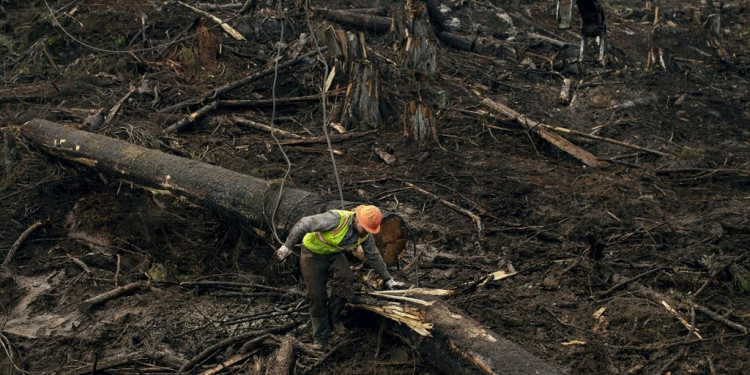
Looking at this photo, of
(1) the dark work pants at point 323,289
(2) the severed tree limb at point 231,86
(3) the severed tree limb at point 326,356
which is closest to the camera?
(3) the severed tree limb at point 326,356

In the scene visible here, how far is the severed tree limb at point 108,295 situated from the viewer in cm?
662

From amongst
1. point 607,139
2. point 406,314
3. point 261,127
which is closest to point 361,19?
point 261,127

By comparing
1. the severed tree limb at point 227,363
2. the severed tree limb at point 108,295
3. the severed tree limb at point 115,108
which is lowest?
the severed tree limb at point 115,108

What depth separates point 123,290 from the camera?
687cm

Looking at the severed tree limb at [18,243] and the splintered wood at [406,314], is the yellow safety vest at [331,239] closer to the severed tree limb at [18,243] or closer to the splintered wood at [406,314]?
Answer: the splintered wood at [406,314]

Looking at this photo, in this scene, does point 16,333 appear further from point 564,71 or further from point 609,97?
point 564,71

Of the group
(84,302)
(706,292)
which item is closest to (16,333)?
(84,302)

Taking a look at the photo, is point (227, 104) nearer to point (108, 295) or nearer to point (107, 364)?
point (108, 295)

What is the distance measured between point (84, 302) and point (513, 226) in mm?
4700

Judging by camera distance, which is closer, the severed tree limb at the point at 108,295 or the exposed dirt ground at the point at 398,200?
the exposed dirt ground at the point at 398,200

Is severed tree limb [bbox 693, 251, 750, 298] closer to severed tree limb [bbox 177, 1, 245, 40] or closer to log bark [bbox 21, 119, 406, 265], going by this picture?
log bark [bbox 21, 119, 406, 265]

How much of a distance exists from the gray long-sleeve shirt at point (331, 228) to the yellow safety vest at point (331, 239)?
3 centimetres

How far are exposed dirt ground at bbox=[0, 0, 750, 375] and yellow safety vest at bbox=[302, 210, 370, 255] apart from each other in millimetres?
692

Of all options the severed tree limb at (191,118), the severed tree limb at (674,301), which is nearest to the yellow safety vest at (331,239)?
the severed tree limb at (674,301)
